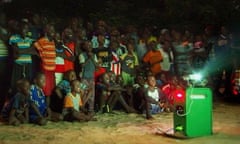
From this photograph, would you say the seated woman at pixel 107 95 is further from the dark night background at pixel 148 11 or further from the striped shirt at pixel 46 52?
the dark night background at pixel 148 11

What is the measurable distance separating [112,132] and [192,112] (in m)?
1.71

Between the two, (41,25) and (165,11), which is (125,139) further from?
(165,11)

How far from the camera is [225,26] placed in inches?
697

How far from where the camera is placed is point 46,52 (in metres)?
11.5

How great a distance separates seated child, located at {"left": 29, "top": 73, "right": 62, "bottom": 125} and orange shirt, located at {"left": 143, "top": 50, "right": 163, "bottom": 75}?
3761 mm

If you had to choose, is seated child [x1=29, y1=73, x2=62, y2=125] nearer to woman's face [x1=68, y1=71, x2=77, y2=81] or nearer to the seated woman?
woman's face [x1=68, y1=71, x2=77, y2=81]

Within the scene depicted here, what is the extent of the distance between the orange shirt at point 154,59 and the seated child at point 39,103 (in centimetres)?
376

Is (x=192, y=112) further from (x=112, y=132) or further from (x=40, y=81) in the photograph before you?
(x=40, y=81)

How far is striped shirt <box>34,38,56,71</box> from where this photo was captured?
11484 mm

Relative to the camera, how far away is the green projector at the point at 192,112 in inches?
376

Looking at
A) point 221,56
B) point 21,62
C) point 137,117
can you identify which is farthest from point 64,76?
point 221,56

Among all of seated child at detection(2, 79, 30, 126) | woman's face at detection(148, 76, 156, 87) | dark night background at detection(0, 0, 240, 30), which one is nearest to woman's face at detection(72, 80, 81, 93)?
seated child at detection(2, 79, 30, 126)

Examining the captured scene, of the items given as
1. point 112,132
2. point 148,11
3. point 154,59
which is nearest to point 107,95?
point 154,59

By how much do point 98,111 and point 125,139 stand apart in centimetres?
358
